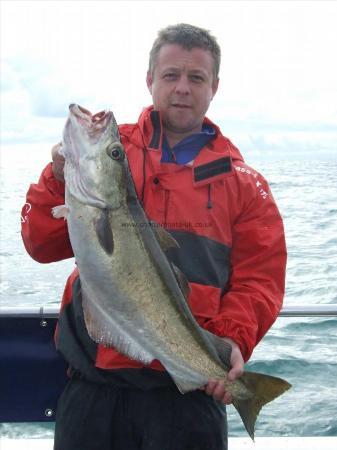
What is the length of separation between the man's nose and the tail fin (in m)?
1.62

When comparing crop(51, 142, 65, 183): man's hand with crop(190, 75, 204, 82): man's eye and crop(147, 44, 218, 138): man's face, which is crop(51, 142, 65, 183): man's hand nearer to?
crop(147, 44, 218, 138): man's face

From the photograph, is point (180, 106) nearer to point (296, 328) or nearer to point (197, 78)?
point (197, 78)

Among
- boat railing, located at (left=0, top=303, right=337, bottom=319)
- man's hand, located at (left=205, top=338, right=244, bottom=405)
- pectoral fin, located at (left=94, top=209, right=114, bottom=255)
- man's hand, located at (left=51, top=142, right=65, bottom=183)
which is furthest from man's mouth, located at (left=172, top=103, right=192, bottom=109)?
boat railing, located at (left=0, top=303, right=337, bottom=319)

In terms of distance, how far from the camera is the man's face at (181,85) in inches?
137

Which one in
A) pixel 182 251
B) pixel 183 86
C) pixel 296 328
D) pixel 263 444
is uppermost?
pixel 183 86

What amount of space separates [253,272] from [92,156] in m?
1.18

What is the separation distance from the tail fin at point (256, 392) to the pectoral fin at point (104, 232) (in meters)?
0.98

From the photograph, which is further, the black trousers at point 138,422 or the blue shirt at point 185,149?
the blue shirt at point 185,149

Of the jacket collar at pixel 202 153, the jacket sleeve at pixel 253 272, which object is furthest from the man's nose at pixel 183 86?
the jacket sleeve at pixel 253 272

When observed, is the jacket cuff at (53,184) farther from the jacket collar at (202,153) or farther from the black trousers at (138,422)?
the black trousers at (138,422)

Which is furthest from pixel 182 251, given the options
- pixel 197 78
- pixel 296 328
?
pixel 296 328

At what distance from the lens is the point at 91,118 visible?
2.82m

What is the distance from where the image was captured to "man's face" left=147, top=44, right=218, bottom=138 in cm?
347

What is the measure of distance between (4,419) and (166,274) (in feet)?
6.79
